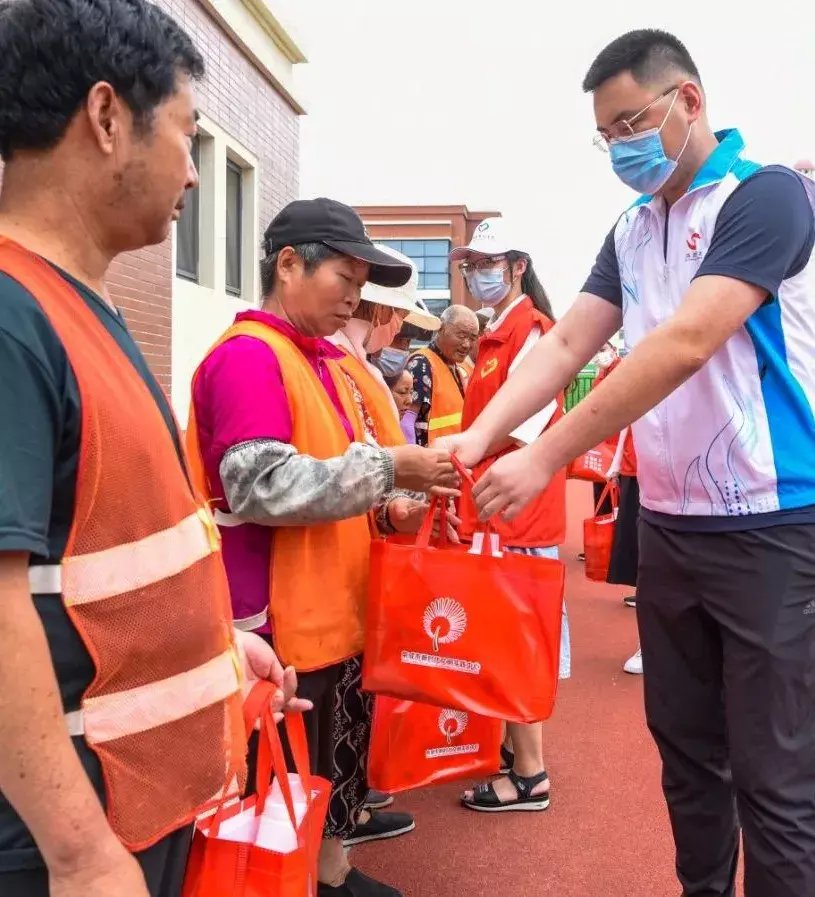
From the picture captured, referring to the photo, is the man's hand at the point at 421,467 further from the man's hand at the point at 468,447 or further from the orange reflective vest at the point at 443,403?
the orange reflective vest at the point at 443,403

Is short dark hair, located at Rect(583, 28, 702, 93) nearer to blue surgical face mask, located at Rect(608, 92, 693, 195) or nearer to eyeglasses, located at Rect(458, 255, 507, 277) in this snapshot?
blue surgical face mask, located at Rect(608, 92, 693, 195)

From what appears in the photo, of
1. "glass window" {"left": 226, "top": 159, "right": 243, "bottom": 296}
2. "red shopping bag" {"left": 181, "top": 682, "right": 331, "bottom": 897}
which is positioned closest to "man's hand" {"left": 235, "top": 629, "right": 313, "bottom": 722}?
"red shopping bag" {"left": 181, "top": 682, "right": 331, "bottom": 897}

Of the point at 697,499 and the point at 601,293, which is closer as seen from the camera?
the point at 697,499

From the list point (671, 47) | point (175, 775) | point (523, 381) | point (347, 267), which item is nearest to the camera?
point (175, 775)

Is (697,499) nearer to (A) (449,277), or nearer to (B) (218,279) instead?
(B) (218,279)

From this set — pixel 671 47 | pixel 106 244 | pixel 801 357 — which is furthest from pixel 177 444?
pixel 671 47

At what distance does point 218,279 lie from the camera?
1024 centimetres

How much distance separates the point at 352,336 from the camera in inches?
131

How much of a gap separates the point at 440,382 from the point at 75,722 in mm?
4661

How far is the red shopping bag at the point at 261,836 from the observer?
4.51ft

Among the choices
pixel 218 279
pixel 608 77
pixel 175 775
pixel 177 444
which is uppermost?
pixel 218 279

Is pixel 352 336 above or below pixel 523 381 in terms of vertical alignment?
above

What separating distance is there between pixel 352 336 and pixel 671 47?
5.27 ft

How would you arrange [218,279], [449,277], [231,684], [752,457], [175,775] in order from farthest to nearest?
[449,277]
[218,279]
[752,457]
[231,684]
[175,775]
